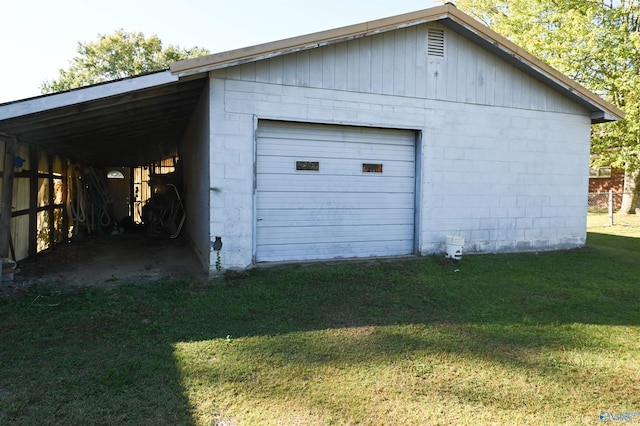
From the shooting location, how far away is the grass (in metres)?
2.79

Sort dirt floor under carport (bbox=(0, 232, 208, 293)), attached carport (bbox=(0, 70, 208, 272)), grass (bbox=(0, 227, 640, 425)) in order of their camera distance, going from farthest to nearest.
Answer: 1. dirt floor under carport (bbox=(0, 232, 208, 293))
2. attached carport (bbox=(0, 70, 208, 272))
3. grass (bbox=(0, 227, 640, 425))

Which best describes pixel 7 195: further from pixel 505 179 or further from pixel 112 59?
pixel 112 59

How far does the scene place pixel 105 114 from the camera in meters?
6.90

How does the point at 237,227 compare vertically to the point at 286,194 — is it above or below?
below

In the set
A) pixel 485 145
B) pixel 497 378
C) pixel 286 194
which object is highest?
pixel 485 145

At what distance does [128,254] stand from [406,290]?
584 centimetres

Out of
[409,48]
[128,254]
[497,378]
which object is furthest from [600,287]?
[128,254]

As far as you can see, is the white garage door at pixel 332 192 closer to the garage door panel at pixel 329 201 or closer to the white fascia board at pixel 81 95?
the garage door panel at pixel 329 201

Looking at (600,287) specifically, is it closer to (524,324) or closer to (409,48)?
(524,324)

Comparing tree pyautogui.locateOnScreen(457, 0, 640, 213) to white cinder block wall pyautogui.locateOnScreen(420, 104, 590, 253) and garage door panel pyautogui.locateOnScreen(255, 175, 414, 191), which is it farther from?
garage door panel pyautogui.locateOnScreen(255, 175, 414, 191)

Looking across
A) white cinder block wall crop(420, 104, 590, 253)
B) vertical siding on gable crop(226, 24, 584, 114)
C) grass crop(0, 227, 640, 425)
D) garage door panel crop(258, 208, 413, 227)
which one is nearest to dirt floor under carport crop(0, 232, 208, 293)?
grass crop(0, 227, 640, 425)

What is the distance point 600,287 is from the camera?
6.27 metres

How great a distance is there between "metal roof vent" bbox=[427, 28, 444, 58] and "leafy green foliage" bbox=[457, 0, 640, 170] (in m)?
11.8

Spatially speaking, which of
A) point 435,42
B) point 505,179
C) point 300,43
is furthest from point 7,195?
point 505,179
